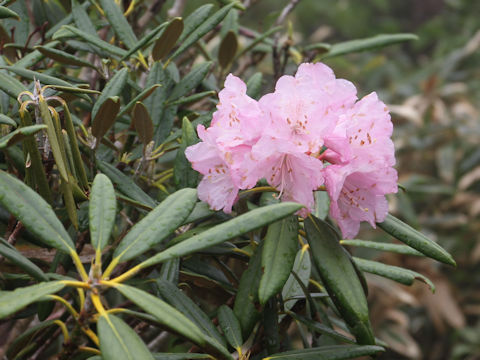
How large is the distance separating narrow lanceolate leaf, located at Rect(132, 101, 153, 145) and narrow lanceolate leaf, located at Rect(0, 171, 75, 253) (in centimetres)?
22

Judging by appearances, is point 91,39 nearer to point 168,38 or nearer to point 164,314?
point 168,38

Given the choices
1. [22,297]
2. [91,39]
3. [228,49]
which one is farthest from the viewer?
[228,49]

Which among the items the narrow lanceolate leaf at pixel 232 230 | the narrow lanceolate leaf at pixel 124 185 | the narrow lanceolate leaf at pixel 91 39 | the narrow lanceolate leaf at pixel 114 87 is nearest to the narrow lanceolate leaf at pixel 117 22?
the narrow lanceolate leaf at pixel 91 39

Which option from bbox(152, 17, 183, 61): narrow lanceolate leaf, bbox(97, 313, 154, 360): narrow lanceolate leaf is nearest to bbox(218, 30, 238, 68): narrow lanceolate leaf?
bbox(152, 17, 183, 61): narrow lanceolate leaf

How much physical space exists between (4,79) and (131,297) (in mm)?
331

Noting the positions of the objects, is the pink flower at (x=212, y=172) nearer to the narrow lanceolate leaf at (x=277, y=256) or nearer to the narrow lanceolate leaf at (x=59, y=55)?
the narrow lanceolate leaf at (x=277, y=256)

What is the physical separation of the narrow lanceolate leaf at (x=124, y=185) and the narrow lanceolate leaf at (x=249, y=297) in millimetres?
160

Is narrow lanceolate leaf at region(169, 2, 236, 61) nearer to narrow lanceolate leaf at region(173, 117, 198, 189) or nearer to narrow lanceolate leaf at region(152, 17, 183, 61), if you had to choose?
narrow lanceolate leaf at region(152, 17, 183, 61)

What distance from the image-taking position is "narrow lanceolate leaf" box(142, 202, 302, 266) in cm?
50

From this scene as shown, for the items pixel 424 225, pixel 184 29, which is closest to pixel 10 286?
pixel 184 29

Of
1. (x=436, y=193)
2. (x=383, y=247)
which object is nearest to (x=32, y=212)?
(x=383, y=247)

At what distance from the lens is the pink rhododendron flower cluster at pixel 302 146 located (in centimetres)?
61

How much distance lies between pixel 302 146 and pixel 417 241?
194 millimetres

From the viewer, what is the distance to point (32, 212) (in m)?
0.52
